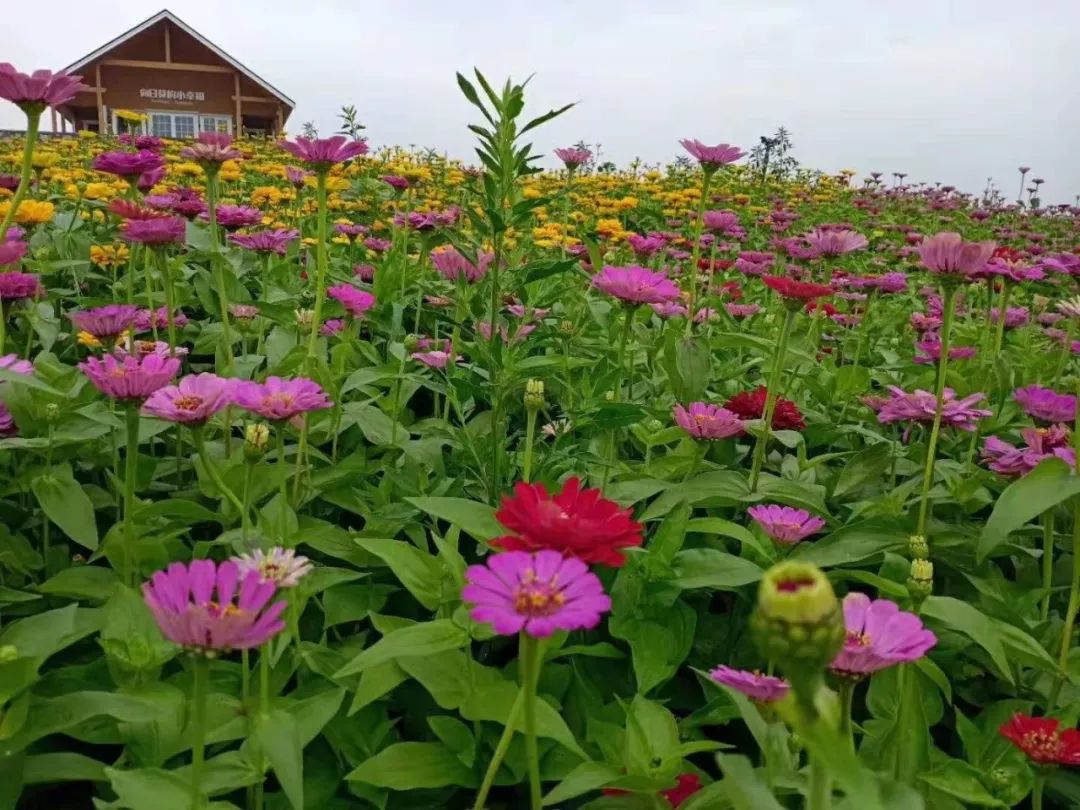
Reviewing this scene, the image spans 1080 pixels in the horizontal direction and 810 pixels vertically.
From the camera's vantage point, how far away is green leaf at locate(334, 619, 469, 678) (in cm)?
88

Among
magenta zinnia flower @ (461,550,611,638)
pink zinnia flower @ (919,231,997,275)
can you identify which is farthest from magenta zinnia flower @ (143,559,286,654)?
pink zinnia flower @ (919,231,997,275)

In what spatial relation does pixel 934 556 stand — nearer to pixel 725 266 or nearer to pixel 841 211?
pixel 725 266

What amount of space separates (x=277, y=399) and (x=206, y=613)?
47 cm

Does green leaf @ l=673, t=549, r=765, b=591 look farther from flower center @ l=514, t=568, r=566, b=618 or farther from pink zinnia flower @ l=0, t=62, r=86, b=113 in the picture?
pink zinnia flower @ l=0, t=62, r=86, b=113

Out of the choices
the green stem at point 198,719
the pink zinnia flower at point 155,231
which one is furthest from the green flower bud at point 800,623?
the pink zinnia flower at point 155,231

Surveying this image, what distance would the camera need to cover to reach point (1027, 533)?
4.84 ft

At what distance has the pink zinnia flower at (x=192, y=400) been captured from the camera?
39.3 inches

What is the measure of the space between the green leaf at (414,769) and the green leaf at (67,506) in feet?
1.86

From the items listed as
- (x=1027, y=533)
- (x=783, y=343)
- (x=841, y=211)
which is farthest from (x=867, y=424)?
(x=841, y=211)

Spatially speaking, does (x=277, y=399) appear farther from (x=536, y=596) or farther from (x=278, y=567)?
(x=536, y=596)

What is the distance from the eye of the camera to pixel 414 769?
978 millimetres

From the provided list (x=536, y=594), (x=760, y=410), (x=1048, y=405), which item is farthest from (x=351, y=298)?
(x=1048, y=405)

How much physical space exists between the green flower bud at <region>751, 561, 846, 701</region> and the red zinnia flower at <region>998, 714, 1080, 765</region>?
625 millimetres

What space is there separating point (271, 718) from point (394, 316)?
1403mm
